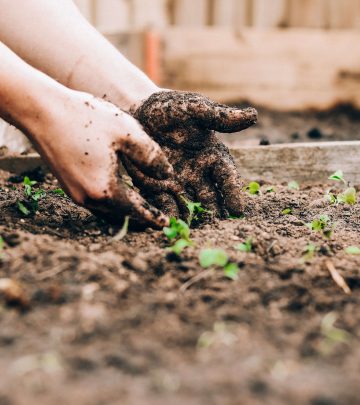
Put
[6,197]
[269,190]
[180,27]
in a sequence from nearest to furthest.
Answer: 1. [6,197]
2. [269,190]
3. [180,27]

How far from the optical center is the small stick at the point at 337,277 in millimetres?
1222

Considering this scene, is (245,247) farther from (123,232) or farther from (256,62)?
(256,62)

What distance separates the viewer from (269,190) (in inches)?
87.9

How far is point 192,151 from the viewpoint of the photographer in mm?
1872

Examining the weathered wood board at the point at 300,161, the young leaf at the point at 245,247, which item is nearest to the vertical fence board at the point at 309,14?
the weathered wood board at the point at 300,161

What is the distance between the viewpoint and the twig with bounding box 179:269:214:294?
119cm

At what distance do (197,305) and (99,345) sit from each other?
0.80 ft

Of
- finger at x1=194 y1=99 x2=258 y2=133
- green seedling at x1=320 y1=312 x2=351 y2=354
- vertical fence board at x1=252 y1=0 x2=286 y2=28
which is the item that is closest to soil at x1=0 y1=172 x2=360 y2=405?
green seedling at x1=320 y1=312 x2=351 y2=354

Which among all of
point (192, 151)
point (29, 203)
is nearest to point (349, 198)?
point (192, 151)

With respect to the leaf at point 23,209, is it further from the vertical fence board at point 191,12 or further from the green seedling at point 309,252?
the vertical fence board at point 191,12

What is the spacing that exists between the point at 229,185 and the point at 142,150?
39cm

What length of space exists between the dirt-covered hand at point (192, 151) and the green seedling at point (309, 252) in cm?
42

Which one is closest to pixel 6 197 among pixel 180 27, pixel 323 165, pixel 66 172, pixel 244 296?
pixel 66 172

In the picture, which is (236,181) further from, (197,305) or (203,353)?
Answer: (203,353)
